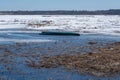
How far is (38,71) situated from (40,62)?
8.29ft

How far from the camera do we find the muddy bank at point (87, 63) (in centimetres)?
1701

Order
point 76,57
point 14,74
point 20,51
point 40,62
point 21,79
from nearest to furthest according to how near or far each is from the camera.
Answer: point 21,79 < point 14,74 < point 40,62 < point 76,57 < point 20,51

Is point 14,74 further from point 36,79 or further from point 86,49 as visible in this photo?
point 86,49

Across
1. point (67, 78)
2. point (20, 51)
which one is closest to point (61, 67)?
point (67, 78)

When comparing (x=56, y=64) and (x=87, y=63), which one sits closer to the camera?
(x=56, y=64)

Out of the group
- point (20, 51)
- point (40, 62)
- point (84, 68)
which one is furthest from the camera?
point (20, 51)

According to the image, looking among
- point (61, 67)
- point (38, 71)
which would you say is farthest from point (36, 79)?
point (61, 67)

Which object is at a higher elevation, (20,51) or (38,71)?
(38,71)

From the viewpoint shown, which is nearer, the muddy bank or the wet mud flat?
the wet mud flat

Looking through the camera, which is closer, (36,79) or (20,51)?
(36,79)

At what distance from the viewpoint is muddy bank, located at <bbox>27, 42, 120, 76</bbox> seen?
17008mm

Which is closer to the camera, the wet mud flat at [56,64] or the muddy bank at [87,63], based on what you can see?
the wet mud flat at [56,64]

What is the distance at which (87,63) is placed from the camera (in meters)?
18.9

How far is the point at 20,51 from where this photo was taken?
942 inches
